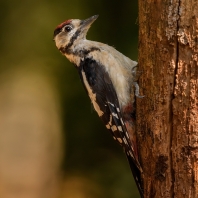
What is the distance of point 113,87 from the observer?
347 centimetres

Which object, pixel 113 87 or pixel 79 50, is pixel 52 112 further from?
pixel 113 87

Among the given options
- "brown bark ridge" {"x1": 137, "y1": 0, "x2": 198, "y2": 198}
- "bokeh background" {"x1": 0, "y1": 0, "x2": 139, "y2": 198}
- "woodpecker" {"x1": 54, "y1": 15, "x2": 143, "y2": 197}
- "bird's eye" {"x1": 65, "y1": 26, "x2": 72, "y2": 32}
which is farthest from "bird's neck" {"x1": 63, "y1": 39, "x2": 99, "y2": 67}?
"bokeh background" {"x1": 0, "y1": 0, "x2": 139, "y2": 198}

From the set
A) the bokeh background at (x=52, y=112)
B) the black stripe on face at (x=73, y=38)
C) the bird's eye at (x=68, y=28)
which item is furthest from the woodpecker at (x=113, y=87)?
the bokeh background at (x=52, y=112)

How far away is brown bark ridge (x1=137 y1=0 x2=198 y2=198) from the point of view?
104 inches

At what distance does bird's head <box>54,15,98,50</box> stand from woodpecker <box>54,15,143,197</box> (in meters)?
0.13

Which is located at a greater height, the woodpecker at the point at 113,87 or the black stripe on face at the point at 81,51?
the black stripe on face at the point at 81,51

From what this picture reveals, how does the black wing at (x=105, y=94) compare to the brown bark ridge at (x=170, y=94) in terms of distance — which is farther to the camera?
the black wing at (x=105, y=94)

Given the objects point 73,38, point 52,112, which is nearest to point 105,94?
point 73,38

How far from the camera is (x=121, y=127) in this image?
129 inches

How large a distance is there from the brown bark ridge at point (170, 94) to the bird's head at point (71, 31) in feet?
3.65

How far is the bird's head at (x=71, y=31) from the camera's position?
3916mm

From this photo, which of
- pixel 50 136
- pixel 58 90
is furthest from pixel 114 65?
pixel 50 136

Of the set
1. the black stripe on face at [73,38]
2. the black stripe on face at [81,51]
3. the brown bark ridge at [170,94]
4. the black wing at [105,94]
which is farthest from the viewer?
the black stripe on face at [73,38]

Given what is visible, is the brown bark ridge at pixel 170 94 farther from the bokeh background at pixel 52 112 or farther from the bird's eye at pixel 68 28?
the bokeh background at pixel 52 112
